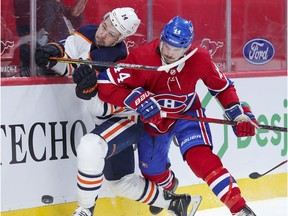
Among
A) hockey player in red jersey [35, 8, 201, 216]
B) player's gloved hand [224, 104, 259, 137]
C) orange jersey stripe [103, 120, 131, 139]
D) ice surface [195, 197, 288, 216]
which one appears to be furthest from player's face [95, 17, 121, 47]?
ice surface [195, 197, 288, 216]

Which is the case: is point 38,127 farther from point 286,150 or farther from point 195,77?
point 286,150

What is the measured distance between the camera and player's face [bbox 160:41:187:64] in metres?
3.33

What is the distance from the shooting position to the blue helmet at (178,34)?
3.29 meters

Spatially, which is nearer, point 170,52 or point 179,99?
point 170,52

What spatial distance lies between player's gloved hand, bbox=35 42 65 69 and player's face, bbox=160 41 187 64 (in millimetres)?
467

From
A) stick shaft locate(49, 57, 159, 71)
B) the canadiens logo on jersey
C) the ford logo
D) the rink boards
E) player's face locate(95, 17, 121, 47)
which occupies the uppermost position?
player's face locate(95, 17, 121, 47)

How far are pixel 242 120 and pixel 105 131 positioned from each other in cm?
60

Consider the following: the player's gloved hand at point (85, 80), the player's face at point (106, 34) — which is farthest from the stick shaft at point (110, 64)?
the player's face at point (106, 34)

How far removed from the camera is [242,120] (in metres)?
3.47

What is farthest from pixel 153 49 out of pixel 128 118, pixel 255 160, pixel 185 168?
pixel 255 160

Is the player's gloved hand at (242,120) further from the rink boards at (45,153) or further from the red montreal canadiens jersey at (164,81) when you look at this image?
the rink boards at (45,153)

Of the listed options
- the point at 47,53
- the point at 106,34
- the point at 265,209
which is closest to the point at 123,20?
the point at 106,34

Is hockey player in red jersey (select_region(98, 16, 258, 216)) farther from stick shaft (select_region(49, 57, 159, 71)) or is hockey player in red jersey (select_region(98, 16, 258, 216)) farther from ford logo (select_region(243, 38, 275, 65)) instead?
ford logo (select_region(243, 38, 275, 65))

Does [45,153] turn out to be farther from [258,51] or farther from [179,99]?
[258,51]
